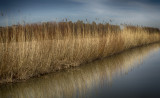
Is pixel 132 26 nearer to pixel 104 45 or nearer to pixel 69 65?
pixel 104 45

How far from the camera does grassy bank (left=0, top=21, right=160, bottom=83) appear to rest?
4246 millimetres

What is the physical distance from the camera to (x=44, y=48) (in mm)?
5359

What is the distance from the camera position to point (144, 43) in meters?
16.2

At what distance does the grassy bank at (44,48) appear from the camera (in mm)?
4246

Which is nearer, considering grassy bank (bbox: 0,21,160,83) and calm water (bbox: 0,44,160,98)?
calm water (bbox: 0,44,160,98)

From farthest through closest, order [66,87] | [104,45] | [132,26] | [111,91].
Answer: [132,26] < [104,45] < [66,87] < [111,91]

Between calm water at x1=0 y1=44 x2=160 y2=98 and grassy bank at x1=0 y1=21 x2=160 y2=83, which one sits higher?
grassy bank at x1=0 y1=21 x2=160 y2=83

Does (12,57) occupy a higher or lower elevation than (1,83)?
higher

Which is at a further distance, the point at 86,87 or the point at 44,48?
the point at 44,48

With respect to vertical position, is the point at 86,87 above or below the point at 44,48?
below

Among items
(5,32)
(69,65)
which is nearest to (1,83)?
(5,32)

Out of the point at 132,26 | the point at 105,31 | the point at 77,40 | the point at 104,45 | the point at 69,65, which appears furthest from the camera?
the point at 132,26

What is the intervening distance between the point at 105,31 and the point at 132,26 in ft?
19.0

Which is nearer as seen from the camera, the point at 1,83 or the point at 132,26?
the point at 1,83
